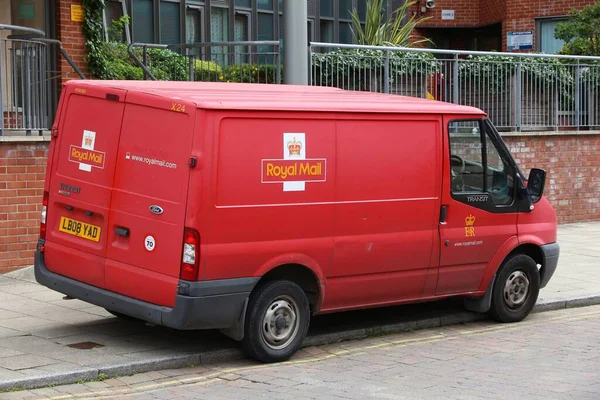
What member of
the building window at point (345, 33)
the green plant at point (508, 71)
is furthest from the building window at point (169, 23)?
the green plant at point (508, 71)

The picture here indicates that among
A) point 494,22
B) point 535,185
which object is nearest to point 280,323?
point 535,185

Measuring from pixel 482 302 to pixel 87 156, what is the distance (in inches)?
159

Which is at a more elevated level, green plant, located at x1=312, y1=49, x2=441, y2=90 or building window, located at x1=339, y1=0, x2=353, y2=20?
building window, located at x1=339, y1=0, x2=353, y2=20

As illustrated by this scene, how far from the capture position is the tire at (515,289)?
34.0ft

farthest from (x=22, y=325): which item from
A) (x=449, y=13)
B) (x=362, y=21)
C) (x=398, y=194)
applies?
(x=449, y=13)

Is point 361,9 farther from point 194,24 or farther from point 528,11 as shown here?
point 528,11

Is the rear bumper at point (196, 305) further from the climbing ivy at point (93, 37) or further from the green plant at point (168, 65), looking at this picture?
the green plant at point (168, 65)

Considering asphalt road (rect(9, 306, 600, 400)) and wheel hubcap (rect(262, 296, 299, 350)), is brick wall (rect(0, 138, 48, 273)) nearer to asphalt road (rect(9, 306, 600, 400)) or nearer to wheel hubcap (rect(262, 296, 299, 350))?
asphalt road (rect(9, 306, 600, 400))

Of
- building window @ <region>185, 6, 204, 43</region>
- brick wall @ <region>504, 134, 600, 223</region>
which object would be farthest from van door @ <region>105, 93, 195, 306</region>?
building window @ <region>185, 6, 204, 43</region>

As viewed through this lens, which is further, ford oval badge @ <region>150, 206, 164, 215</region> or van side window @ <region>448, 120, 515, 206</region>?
van side window @ <region>448, 120, 515, 206</region>

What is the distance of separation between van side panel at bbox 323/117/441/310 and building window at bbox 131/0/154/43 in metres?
9.68

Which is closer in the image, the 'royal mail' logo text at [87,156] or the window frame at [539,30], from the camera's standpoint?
the 'royal mail' logo text at [87,156]

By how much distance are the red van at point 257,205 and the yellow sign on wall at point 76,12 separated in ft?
18.2

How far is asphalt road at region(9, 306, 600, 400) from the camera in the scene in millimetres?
7500
